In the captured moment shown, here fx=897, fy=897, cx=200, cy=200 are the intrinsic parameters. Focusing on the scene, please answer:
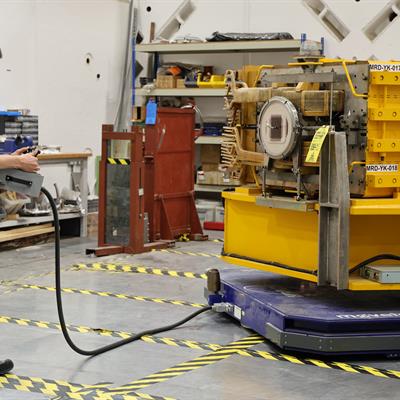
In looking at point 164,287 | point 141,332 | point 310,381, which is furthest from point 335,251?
point 164,287

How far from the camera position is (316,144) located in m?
6.47

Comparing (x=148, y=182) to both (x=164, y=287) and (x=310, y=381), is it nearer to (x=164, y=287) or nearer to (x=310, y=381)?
(x=164, y=287)

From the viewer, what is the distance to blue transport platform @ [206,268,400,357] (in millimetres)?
6348

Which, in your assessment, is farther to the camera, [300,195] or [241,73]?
[241,73]

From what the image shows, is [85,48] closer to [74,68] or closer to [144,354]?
[74,68]

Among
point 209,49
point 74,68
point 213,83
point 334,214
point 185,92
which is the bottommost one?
point 334,214

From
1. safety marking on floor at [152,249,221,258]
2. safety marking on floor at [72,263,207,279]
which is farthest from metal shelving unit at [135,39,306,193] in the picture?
safety marking on floor at [72,263,207,279]

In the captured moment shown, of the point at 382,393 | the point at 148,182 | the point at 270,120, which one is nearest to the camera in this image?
the point at 382,393

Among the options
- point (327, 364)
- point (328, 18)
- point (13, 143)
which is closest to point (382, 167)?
point (327, 364)

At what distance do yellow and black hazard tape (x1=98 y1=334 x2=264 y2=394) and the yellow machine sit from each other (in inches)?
25.4

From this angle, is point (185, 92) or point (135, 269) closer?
point (135, 269)

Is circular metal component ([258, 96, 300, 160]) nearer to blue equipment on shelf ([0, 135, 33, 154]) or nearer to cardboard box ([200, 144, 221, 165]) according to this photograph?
blue equipment on shelf ([0, 135, 33, 154])

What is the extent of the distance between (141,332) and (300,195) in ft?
5.39

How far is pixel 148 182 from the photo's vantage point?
11.6m
